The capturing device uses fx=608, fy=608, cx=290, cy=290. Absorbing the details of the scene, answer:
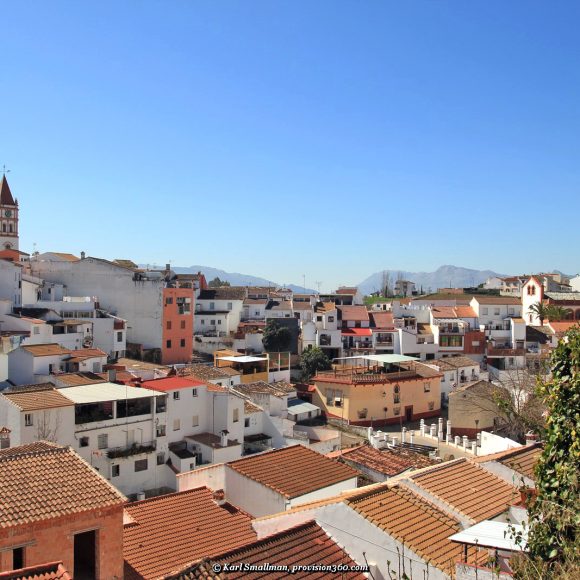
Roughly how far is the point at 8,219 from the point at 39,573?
6569 cm

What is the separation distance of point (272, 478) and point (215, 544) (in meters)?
2.32

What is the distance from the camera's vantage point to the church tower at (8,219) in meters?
66.2

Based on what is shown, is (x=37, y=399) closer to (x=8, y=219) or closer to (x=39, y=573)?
(x=39, y=573)

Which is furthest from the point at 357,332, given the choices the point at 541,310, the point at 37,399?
the point at 37,399

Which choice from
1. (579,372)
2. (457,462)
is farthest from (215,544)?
(579,372)

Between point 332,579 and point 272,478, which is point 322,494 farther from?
point 332,579

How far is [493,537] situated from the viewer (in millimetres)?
9430

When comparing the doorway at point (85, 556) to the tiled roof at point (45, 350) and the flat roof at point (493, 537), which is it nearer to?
the flat roof at point (493, 537)

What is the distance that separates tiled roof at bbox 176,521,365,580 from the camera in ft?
31.3

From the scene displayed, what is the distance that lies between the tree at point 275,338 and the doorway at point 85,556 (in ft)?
145

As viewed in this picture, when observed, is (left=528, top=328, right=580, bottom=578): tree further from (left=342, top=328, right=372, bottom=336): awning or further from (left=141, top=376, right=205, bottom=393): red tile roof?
(left=342, top=328, right=372, bottom=336): awning

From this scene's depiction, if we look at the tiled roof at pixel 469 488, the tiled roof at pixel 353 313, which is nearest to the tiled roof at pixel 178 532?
the tiled roof at pixel 469 488

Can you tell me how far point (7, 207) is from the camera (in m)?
67.1

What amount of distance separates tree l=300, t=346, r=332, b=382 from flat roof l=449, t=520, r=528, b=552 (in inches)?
1598
